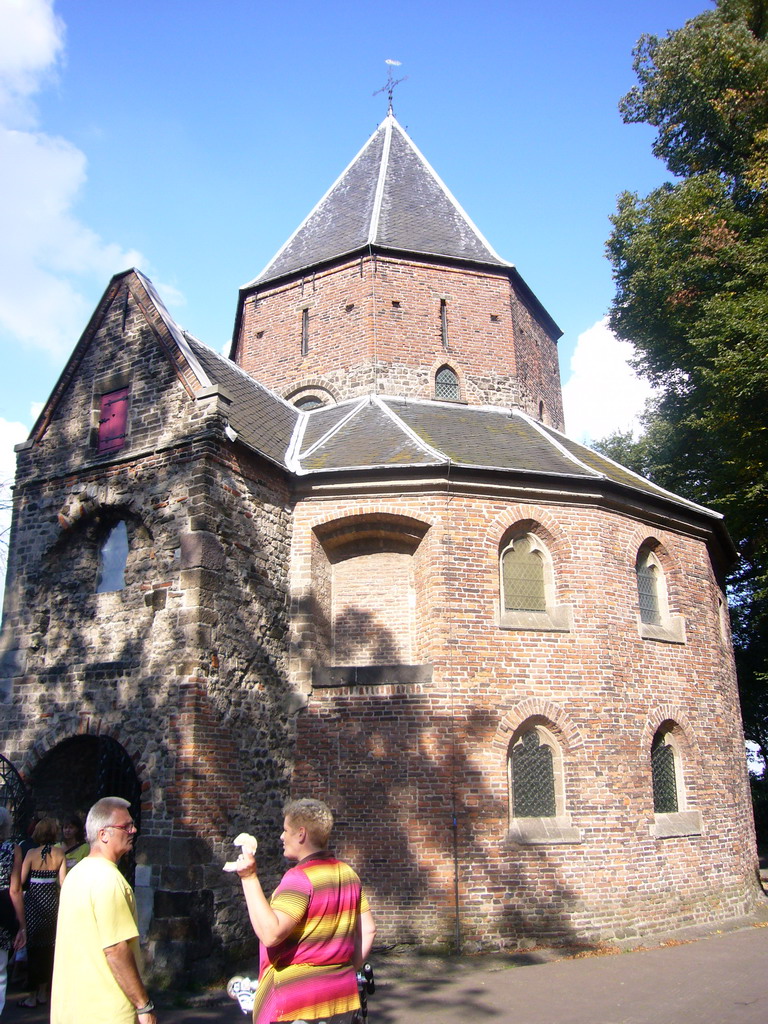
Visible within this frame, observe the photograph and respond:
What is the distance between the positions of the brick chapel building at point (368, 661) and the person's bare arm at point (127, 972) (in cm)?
588

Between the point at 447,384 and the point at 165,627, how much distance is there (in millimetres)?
8886

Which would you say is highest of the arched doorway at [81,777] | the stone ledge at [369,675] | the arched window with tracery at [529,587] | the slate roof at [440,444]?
the slate roof at [440,444]

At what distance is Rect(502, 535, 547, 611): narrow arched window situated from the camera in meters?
12.5

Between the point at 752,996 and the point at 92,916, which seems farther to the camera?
the point at 752,996

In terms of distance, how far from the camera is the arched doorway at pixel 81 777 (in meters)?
11.0

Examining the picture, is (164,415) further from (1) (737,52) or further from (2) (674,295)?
(1) (737,52)

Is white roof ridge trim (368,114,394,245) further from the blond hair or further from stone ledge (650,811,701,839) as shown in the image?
the blond hair

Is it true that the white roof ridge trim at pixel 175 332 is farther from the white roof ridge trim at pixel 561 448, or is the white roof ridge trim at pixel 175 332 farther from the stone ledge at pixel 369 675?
the white roof ridge trim at pixel 561 448

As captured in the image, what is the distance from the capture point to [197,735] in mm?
9820

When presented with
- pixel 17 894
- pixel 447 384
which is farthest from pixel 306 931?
pixel 447 384

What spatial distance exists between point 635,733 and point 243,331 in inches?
487

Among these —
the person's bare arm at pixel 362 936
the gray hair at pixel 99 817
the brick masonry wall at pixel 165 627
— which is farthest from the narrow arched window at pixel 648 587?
the gray hair at pixel 99 817

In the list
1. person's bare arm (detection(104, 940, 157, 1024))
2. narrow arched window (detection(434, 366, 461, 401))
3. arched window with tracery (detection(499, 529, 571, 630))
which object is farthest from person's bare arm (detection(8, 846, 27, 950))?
narrow arched window (detection(434, 366, 461, 401))

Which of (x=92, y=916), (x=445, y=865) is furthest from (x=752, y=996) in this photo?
(x=92, y=916)
